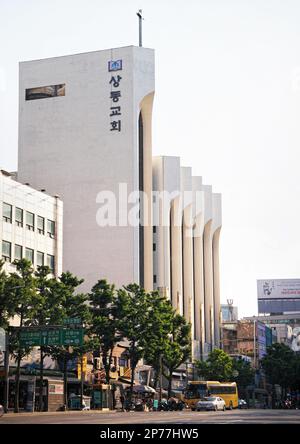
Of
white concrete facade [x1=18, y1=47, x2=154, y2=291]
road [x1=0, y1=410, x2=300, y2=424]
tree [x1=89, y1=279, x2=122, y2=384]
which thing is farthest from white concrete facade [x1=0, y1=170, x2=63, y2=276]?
road [x1=0, y1=410, x2=300, y2=424]

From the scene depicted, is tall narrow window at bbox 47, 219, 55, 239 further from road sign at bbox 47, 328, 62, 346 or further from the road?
the road

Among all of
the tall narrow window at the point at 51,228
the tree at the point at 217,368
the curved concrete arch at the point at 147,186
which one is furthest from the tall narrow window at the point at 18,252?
the tree at the point at 217,368

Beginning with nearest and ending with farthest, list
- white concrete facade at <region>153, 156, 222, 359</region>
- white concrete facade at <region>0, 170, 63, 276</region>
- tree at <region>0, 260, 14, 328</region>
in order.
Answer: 1. tree at <region>0, 260, 14, 328</region>
2. white concrete facade at <region>0, 170, 63, 276</region>
3. white concrete facade at <region>153, 156, 222, 359</region>

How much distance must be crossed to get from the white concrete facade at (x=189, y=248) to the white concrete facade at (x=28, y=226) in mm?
40854

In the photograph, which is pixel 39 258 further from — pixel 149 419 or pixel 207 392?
pixel 149 419

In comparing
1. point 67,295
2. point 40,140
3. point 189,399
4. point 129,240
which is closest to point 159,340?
point 189,399

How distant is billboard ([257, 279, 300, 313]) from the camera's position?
615 feet

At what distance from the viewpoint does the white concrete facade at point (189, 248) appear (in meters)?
131

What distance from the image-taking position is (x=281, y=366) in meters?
132

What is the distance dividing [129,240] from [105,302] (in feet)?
135

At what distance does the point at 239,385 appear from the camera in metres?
132

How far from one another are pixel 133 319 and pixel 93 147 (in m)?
48.4

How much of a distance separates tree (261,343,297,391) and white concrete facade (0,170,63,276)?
57.7 meters

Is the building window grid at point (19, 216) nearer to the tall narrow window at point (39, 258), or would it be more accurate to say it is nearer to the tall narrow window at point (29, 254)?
the tall narrow window at point (29, 254)
